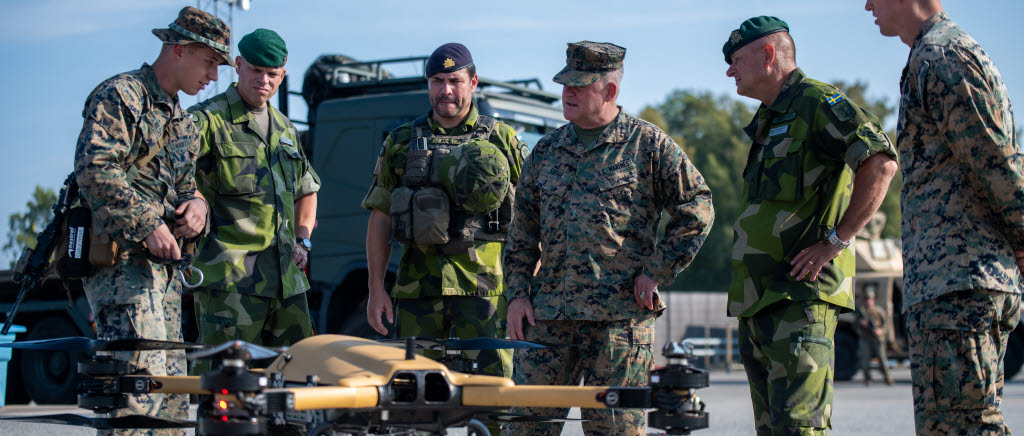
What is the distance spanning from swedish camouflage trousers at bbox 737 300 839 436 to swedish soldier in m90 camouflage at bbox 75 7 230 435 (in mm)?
2353

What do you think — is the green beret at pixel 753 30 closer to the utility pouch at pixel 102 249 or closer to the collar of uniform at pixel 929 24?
the collar of uniform at pixel 929 24

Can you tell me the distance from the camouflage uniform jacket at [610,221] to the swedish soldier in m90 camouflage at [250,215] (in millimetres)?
1178

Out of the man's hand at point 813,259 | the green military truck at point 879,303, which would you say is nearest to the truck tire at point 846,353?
the green military truck at point 879,303

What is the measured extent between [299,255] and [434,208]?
780mm

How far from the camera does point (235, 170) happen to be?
5.37 m

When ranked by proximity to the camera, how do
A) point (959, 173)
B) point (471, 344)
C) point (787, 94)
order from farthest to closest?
point (787, 94)
point (471, 344)
point (959, 173)

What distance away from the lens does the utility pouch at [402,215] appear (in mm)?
5301

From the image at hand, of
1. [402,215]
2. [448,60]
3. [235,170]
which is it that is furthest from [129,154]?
[448,60]

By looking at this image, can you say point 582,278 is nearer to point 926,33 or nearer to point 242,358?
point 926,33

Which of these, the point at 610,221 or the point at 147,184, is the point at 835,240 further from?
the point at 147,184

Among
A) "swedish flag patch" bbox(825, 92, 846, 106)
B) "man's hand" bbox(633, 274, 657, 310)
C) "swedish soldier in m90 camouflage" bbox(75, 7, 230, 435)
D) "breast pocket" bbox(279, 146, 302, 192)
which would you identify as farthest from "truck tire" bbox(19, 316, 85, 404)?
"swedish flag patch" bbox(825, 92, 846, 106)

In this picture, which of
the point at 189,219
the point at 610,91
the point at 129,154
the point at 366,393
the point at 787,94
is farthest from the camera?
the point at 610,91

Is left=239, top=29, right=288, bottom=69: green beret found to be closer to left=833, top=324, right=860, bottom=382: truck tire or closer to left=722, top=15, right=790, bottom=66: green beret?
left=722, top=15, right=790, bottom=66: green beret

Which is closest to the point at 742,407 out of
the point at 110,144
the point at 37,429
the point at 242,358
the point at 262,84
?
the point at 37,429
